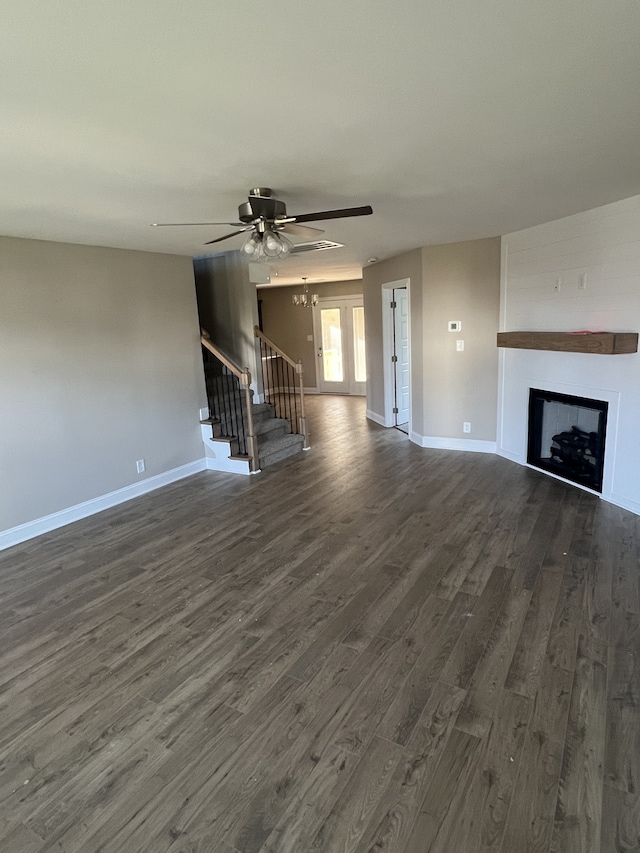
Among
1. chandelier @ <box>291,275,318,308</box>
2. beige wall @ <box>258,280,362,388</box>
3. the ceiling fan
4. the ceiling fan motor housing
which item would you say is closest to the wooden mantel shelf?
the ceiling fan

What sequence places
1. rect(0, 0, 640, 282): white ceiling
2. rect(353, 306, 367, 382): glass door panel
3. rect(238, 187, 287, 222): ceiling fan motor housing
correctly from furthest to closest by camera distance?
1. rect(353, 306, 367, 382): glass door panel
2. rect(238, 187, 287, 222): ceiling fan motor housing
3. rect(0, 0, 640, 282): white ceiling

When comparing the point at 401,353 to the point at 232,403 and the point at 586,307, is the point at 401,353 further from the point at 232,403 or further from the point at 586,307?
the point at 586,307

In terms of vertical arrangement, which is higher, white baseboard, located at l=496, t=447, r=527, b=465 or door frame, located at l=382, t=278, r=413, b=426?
door frame, located at l=382, t=278, r=413, b=426

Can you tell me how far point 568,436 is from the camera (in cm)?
476

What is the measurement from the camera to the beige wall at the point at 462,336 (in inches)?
215

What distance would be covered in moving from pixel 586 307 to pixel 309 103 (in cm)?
342

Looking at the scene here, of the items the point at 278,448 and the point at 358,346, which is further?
the point at 358,346

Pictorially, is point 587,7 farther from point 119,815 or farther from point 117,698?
point 117,698

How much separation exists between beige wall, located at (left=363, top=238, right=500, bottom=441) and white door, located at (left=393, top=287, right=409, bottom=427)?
82cm

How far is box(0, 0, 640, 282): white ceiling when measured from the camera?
139cm

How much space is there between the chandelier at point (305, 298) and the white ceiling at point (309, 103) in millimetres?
5932

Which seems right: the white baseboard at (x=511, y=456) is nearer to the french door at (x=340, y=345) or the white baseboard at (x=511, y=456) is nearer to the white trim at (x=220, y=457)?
the white trim at (x=220, y=457)

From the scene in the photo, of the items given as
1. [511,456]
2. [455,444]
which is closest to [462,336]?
[455,444]

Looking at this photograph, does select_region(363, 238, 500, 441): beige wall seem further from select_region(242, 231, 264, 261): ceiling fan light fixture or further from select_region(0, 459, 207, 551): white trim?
select_region(242, 231, 264, 261): ceiling fan light fixture
